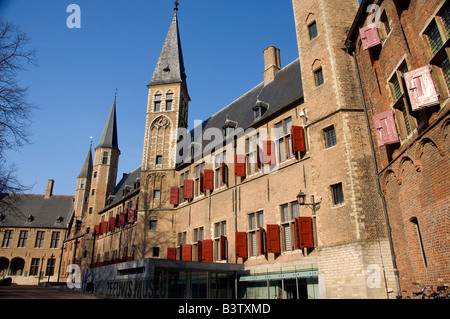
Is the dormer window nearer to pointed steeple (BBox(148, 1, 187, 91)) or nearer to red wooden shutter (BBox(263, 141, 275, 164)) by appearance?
red wooden shutter (BBox(263, 141, 275, 164))

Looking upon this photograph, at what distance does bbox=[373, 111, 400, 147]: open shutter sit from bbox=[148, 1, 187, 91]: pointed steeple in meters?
18.0

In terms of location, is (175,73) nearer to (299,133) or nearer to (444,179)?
(299,133)

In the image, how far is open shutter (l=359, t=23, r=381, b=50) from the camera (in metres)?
10.2

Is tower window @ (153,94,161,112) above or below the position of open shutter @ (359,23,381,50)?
above

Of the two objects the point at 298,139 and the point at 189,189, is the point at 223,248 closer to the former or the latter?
the point at 189,189

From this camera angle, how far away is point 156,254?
69.4 ft

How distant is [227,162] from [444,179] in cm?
1164

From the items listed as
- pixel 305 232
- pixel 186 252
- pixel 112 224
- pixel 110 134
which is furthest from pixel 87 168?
pixel 305 232

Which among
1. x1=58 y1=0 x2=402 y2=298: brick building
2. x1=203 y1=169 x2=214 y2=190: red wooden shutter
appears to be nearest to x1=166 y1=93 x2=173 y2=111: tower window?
x1=58 y1=0 x2=402 y2=298: brick building

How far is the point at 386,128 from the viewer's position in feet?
31.6

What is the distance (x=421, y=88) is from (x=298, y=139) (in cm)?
→ 611

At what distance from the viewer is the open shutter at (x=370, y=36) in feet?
33.6

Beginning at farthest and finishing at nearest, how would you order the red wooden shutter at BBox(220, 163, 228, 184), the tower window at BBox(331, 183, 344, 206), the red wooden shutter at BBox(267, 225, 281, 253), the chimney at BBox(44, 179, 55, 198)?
the chimney at BBox(44, 179, 55, 198), the red wooden shutter at BBox(220, 163, 228, 184), the red wooden shutter at BBox(267, 225, 281, 253), the tower window at BBox(331, 183, 344, 206)

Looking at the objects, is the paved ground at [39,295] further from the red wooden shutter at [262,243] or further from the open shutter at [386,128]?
the open shutter at [386,128]
